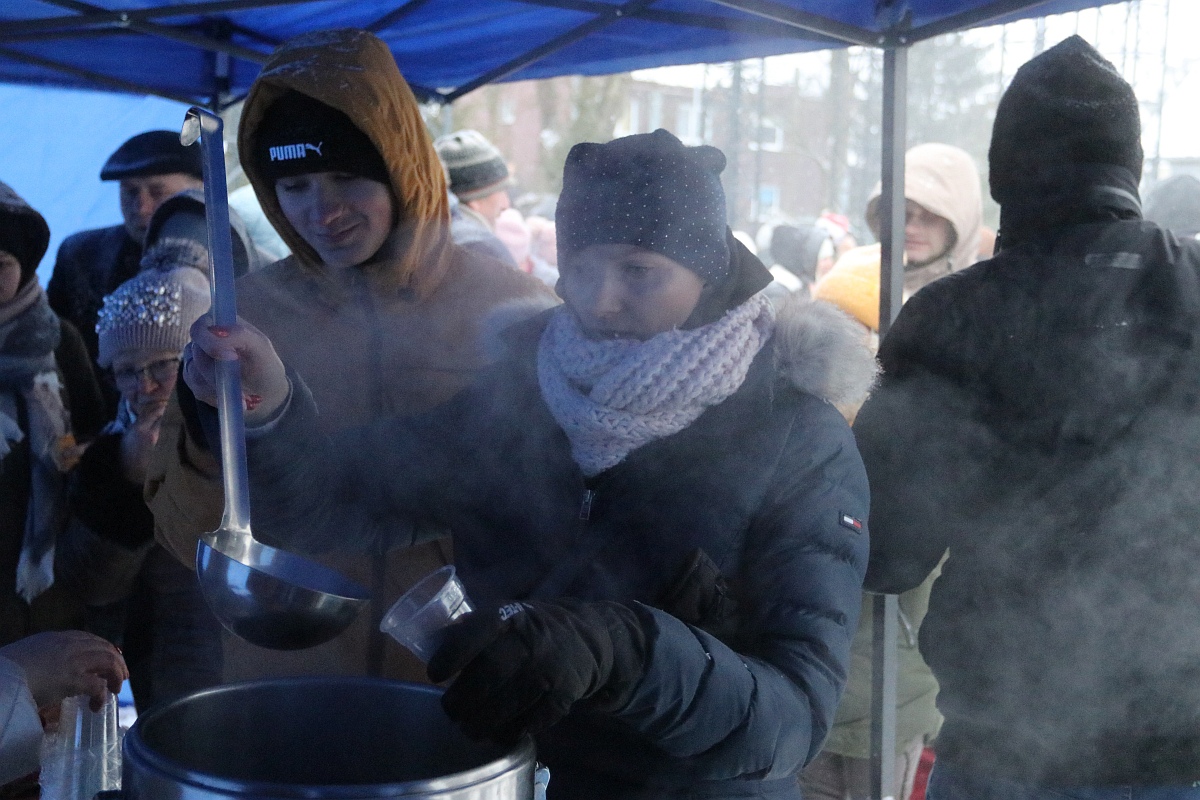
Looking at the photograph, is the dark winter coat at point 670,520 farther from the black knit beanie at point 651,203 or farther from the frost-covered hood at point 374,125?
the frost-covered hood at point 374,125

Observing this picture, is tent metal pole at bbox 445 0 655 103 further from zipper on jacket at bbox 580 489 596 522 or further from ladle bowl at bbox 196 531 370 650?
ladle bowl at bbox 196 531 370 650

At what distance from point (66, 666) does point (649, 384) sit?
2.69 feet

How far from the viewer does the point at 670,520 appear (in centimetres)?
125

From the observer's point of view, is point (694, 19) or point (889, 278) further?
point (694, 19)

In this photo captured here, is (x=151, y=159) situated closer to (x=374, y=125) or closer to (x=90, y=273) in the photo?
(x=90, y=273)

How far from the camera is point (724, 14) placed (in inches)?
99.0

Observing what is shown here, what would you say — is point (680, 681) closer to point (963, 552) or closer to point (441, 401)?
point (441, 401)

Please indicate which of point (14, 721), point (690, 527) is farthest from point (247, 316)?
point (690, 527)

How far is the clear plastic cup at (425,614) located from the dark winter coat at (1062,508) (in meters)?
1.05

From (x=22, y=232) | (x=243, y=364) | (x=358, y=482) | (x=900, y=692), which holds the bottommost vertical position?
(x=900, y=692)

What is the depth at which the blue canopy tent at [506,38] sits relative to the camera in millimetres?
2297

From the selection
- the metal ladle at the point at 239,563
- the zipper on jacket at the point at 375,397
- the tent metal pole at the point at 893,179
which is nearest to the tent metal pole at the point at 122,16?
the zipper on jacket at the point at 375,397

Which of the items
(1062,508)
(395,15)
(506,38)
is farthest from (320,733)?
(506,38)

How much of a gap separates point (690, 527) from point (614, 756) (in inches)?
10.6
